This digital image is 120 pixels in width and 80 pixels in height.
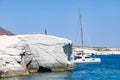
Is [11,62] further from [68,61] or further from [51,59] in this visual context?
[68,61]

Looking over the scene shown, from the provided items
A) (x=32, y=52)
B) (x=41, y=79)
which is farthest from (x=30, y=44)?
(x=41, y=79)

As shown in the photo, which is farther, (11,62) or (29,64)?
(29,64)

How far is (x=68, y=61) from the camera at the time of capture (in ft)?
212

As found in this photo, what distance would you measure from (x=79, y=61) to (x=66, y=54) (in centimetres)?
3045

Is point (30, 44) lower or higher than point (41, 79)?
higher

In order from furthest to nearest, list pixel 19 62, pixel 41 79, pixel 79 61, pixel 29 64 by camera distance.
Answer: pixel 79 61, pixel 29 64, pixel 19 62, pixel 41 79

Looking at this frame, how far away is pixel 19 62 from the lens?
180 ft

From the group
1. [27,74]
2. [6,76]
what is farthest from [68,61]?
[6,76]

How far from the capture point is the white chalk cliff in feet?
176

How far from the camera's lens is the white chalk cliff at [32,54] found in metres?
53.6

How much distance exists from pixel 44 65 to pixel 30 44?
11.2 feet

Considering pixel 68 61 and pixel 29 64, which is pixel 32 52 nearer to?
pixel 29 64

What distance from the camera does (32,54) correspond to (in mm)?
59719

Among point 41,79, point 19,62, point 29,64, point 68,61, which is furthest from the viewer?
point 68,61
